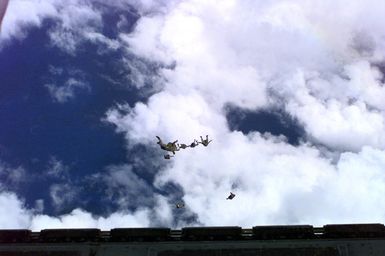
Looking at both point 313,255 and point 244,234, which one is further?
point 244,234

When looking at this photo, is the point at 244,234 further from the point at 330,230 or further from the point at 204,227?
the point at 330,230

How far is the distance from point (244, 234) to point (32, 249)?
7.80 metres

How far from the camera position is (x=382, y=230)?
15969 mm

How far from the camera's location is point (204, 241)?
52.6ft

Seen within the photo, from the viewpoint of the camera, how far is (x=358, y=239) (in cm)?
1577

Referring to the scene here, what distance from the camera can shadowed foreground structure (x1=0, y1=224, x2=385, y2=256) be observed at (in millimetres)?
15500

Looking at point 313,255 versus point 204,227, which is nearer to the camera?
point 313,255

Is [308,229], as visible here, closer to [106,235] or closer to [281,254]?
[281,254]

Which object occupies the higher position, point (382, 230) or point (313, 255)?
point (382, 230)

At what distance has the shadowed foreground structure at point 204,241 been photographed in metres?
15.5

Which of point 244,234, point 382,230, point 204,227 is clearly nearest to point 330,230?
point 382,230

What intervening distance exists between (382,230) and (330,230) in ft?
6.20

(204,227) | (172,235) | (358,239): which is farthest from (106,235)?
(358,239)

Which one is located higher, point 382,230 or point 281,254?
point 382,230
